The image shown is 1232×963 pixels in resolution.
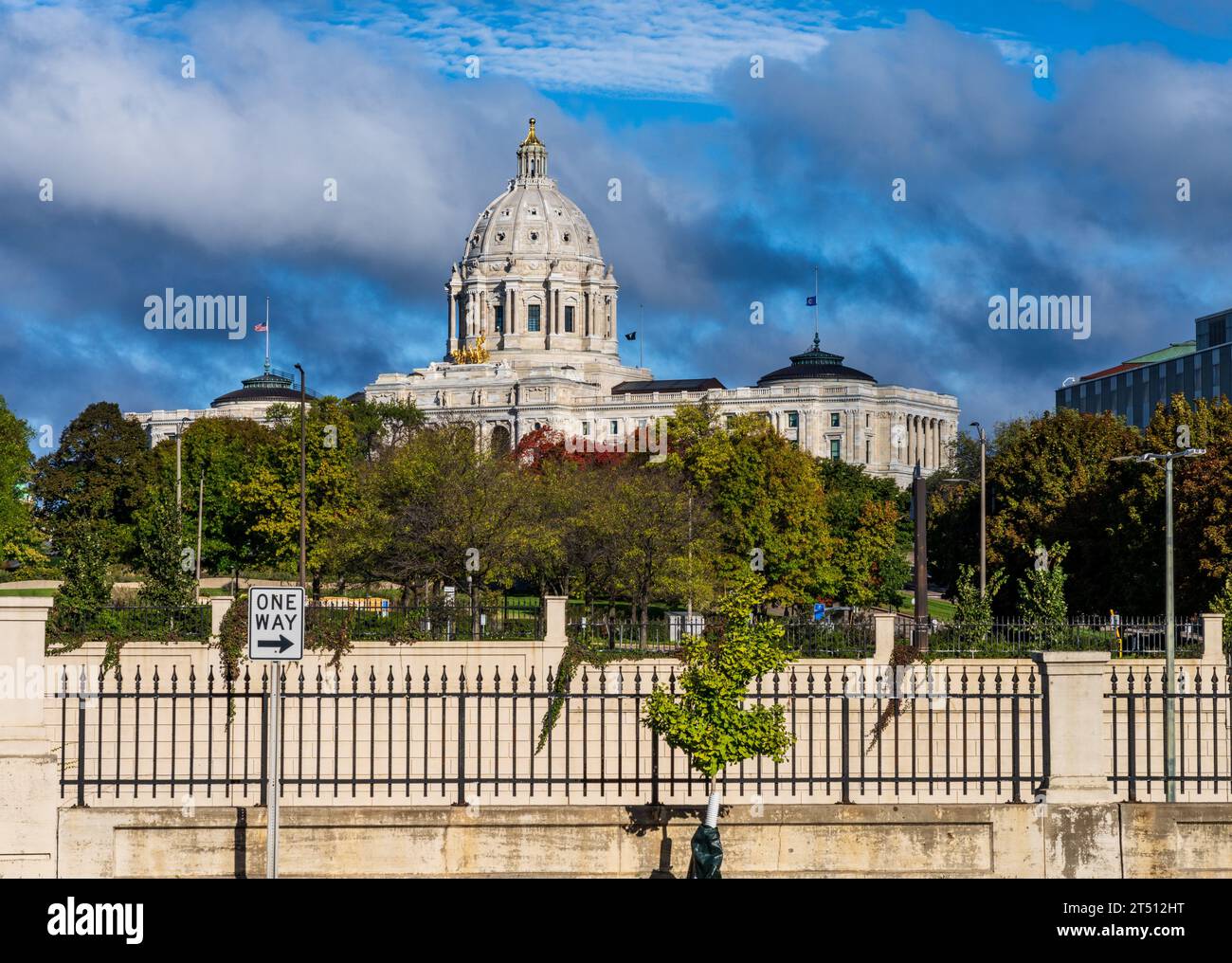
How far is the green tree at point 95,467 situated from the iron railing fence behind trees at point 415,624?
4924 centimetres

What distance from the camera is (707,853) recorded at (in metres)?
16.9

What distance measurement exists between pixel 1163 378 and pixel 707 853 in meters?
129

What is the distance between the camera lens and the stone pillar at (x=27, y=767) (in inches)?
680

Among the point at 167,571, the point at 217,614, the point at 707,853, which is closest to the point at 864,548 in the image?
the point at 167,571

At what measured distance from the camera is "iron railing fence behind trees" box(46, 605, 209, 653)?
111ft

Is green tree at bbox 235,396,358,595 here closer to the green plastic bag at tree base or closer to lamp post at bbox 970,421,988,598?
lamp post at bbox 970,421,988,598

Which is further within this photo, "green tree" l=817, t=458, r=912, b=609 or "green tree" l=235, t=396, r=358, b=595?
"green tree" l=817, t=458, r=912, b=609

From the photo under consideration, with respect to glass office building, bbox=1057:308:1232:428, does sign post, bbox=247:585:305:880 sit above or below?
below

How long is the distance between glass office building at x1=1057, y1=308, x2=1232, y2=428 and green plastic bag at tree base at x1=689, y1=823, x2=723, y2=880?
356ft

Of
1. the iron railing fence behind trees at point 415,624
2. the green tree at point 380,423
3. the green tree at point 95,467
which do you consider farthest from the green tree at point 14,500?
the iron railing fence behind trees at point 415,624

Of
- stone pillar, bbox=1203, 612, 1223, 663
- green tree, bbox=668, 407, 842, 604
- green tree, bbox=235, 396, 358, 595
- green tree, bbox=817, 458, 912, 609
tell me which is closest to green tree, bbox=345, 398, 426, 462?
green tree, bbox=235, 396, 358, 595

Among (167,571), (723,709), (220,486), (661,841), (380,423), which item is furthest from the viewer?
(380,423)

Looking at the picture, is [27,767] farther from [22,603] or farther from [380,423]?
[380,423]

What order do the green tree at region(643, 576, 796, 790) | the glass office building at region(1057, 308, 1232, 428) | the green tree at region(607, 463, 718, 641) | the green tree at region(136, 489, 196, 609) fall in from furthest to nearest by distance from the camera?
the glass office building at region(1057, 308, 1232, 428) < the green tree at region(607, 463, 718, 641) < the green tree at region(136, 489, 196, 609) < the green tree at region(643, 576, 796, 790)
